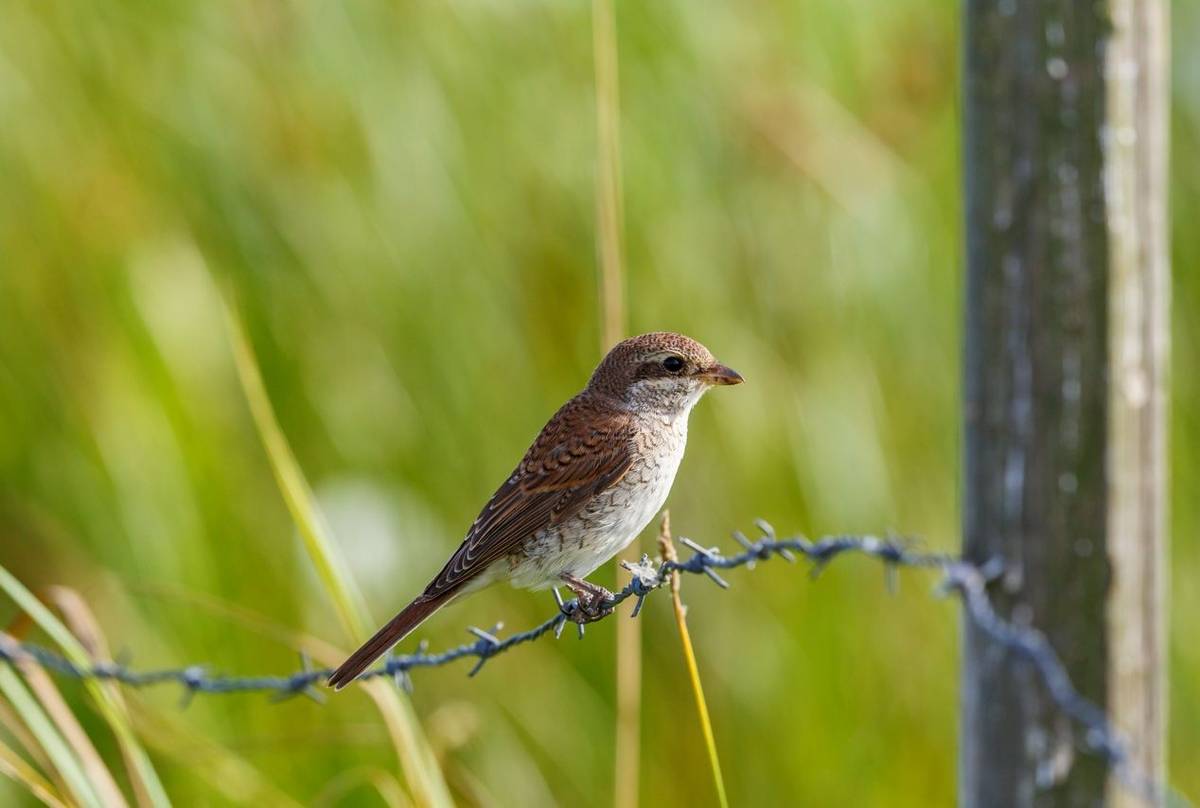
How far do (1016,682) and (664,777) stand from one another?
285 centimetres

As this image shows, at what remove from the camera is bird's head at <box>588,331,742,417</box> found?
141 inches

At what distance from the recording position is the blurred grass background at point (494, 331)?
455 centimetres

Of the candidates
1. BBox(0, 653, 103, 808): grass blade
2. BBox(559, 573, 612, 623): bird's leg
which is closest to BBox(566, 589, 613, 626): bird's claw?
BBox(559, 573, 612, 623): bird's leg

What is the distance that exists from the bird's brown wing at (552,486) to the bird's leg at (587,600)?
0.17 metres

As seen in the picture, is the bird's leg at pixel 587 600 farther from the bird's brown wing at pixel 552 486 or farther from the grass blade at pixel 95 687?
the grass blade at pixel 95 687

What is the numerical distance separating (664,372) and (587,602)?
0.56m

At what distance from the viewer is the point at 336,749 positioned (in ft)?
14.3

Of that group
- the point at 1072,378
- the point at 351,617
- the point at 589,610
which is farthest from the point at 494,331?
the point at 1072,378

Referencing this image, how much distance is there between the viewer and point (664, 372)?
3.59 m

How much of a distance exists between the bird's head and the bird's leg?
0.43m

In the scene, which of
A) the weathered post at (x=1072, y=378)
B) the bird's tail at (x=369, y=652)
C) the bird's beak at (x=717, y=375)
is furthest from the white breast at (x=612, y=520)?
the weathered post at (x=1072, y=378)

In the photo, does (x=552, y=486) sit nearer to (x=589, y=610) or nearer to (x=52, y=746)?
(x=589, y=610)

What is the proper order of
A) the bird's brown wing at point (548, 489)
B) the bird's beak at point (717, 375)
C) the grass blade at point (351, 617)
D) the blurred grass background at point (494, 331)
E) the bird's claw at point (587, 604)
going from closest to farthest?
the grass blade at point (351, 617), the bird's claw at point (587, 604), the bird's brown wing at point (548, 489), the bird's beak at point (717, 375), the blurred grass background at point (494, 331)

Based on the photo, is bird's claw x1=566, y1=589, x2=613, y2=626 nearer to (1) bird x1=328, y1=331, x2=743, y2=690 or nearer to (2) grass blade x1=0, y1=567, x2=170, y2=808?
(1) bird x1=328, y1=331, x2=743, y2=690
